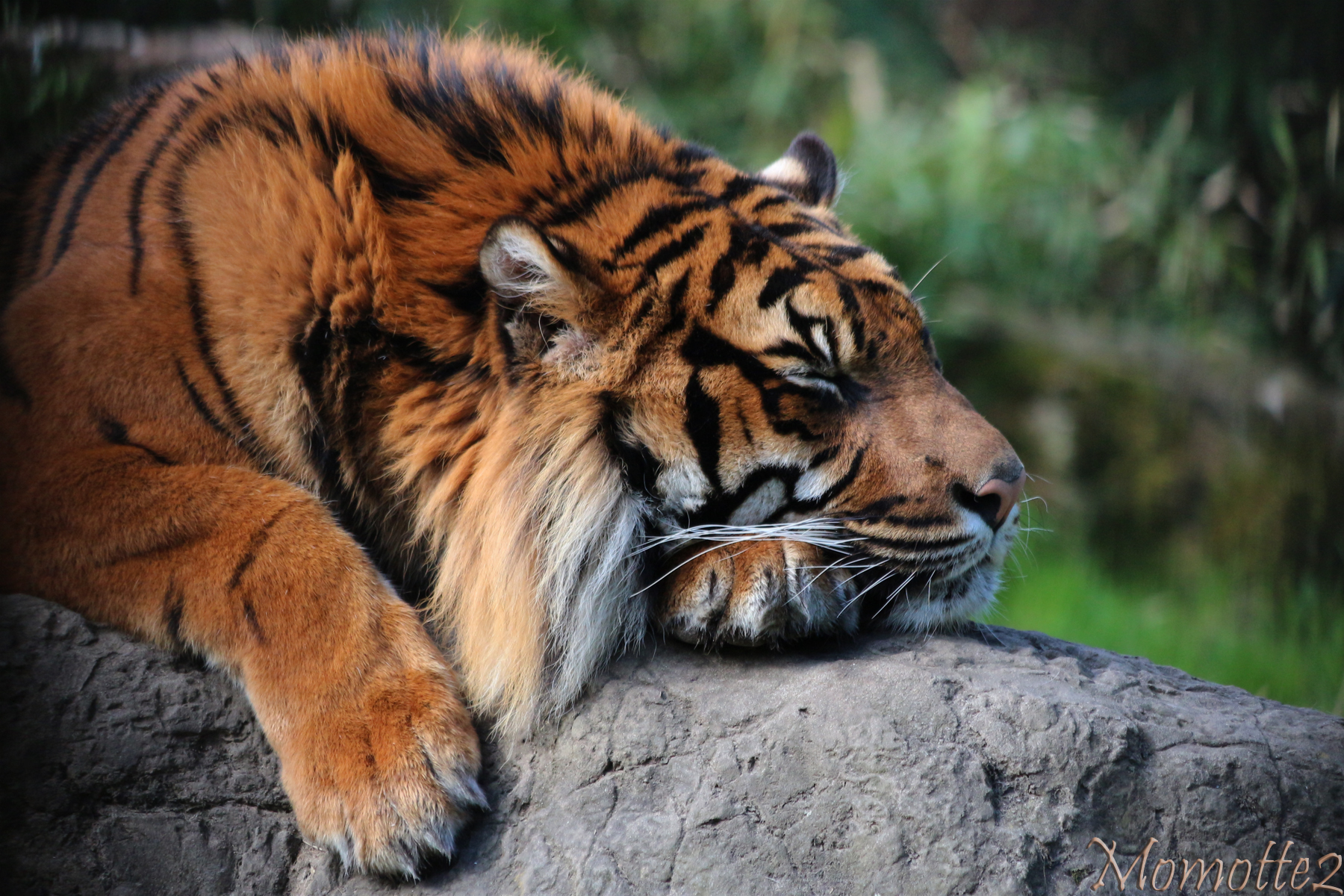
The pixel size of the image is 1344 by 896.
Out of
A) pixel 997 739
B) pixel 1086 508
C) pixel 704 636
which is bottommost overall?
pixel 1086 508

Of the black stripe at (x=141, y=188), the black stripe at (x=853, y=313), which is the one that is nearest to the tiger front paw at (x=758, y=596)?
the black stripe at (x=853, y=313)

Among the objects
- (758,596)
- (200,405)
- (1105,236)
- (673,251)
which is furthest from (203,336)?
(1105,236)

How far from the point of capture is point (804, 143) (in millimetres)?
2754

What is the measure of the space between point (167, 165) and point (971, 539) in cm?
185

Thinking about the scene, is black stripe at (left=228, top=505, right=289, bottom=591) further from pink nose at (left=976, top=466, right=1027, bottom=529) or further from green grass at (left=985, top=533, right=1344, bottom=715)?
green grass at (left=985, top=533, right=1344, bottom=715)

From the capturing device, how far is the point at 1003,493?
2.02 meters

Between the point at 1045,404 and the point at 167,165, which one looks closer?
the point at 167,165

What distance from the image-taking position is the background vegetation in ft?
14.5

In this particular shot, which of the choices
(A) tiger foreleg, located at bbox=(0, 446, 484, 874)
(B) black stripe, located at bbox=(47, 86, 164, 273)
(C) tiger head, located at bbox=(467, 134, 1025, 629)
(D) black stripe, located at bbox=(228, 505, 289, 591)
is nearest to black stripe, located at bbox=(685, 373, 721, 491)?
(C) tiger head, located at bbox=(467, 134, 1025, 629)

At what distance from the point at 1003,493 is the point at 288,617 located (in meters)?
1.33

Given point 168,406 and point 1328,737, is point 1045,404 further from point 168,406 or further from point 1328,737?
point 168,406

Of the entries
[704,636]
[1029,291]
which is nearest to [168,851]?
[704,636]
